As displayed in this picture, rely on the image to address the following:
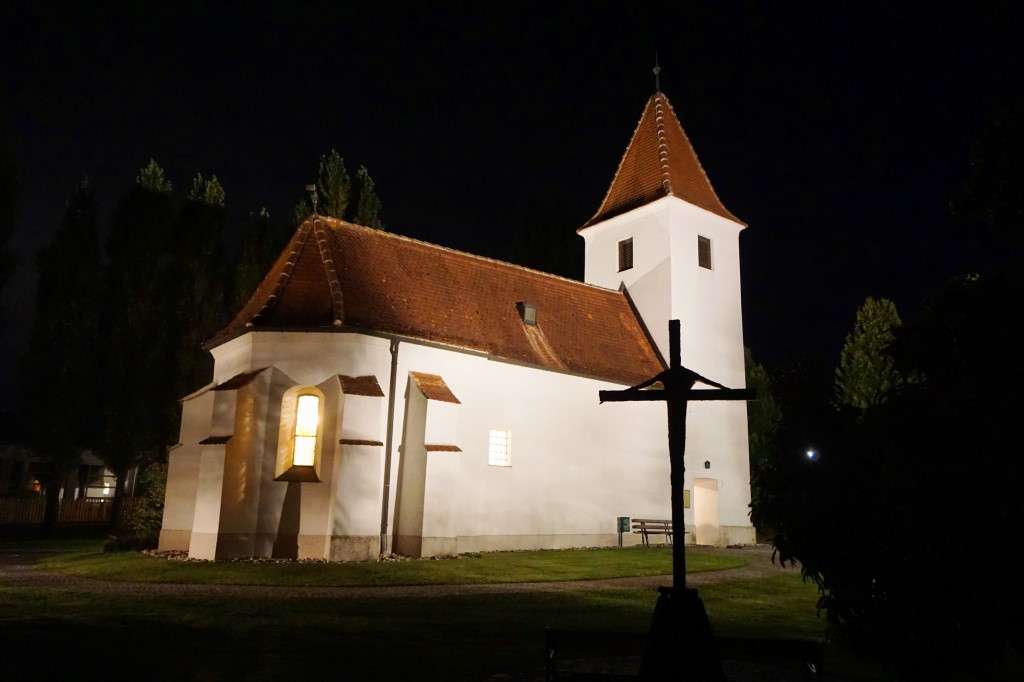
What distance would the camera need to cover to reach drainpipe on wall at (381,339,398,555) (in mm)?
18983

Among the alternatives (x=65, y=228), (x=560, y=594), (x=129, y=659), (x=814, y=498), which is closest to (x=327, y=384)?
(x=560, y=594)

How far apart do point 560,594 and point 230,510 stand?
864 cm

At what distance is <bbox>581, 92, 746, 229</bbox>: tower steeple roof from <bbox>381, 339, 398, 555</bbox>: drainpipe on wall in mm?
11983

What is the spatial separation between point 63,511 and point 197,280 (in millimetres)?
11895

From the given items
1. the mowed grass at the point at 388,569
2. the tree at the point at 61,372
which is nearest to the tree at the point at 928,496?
the mowed grass at the point at 388,569

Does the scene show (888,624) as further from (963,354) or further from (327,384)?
(327,384)

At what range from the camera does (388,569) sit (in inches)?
641

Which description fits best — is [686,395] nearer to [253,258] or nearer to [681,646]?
[681,646]

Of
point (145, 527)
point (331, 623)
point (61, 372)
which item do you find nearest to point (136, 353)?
point (61, 372)

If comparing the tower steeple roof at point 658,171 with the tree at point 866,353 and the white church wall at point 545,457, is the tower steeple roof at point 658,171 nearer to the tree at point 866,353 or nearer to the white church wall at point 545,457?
the white church wall at point 545,457

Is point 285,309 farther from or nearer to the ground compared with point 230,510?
farther from the ground

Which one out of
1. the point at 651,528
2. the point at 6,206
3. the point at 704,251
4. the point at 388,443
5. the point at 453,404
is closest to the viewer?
the point at 388,443

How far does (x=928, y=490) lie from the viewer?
219 inches

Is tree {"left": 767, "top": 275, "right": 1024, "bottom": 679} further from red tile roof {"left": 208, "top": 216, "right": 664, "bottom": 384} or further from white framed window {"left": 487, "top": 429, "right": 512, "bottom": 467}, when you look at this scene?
white framed window {"left": 487, "top": 429, "right": 512, "bottom": 467}
